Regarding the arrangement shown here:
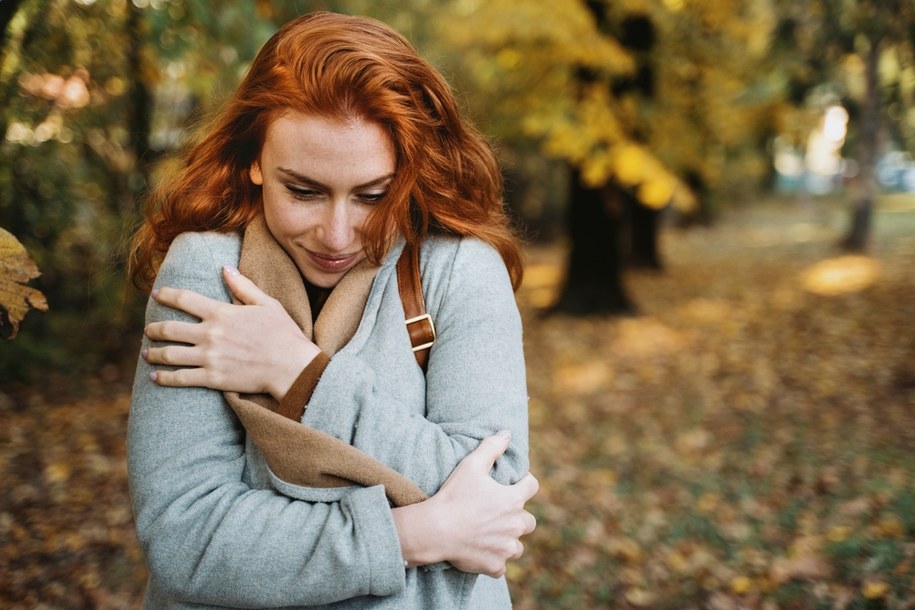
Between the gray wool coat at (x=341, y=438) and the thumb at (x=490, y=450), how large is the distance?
0.02 meters

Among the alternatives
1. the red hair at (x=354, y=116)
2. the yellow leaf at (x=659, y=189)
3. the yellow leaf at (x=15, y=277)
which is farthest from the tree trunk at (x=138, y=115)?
the yellow leaf at (x=659, y=189)

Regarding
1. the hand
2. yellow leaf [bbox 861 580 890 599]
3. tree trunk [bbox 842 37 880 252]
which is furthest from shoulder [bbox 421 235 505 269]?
tree trunk [bbox 842 37 880 252]

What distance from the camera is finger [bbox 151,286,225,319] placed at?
4.79 ft

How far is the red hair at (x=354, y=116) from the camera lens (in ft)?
4.93

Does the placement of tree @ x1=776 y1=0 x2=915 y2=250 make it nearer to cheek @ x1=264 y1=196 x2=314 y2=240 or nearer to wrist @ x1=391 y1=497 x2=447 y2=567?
cheek @ x1=264 y1=196 x2=314 y2=240

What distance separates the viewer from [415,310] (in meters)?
1.62

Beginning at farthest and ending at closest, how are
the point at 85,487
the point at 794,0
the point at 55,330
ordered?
the point at 794,0
the point at 55,330
the point at 85,487

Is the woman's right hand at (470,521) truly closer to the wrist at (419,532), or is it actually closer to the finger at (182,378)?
the wrist at (419,532)

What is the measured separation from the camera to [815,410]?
5844 millimetres

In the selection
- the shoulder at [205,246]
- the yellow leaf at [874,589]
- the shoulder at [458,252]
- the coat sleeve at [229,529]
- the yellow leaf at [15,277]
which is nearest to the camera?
the coat sleeve at [229,529]

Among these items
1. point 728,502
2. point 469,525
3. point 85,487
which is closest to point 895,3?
point 728,502

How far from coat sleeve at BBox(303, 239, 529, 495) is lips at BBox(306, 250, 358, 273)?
11cm

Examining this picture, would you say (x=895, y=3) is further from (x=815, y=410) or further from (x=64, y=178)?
(x=64, y=178)

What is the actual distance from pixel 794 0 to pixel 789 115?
6.11 metres
